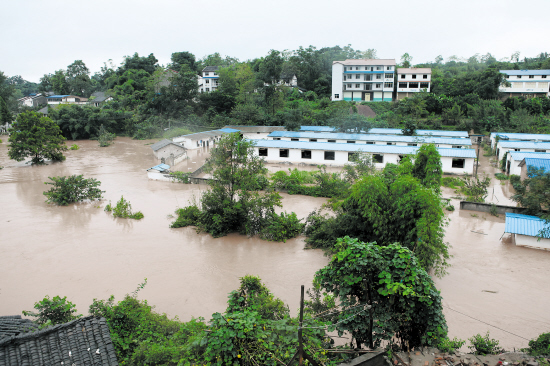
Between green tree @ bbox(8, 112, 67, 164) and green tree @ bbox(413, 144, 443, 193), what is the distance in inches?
1058

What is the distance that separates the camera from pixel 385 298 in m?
6.08

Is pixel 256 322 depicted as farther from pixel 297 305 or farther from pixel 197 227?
pixel 197 227

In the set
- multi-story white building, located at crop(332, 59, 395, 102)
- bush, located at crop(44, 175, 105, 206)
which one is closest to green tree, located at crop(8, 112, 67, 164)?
bush, located at crop(44, 175, 105, 206)

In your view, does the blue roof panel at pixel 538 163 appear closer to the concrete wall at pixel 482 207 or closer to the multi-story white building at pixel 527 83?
the concrete wall at pixel 482 207

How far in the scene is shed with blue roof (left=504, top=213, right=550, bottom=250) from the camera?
41.4 ft

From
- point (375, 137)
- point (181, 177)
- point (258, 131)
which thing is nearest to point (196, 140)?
point (258, 131)

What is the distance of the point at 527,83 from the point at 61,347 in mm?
53140

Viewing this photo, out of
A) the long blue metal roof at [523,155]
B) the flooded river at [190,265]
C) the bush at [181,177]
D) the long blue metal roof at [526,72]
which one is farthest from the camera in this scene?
the long blue metal roof at [526,72]

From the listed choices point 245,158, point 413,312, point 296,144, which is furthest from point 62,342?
point 296,144

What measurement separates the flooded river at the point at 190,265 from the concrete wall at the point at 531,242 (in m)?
0.28

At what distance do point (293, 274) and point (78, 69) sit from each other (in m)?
74.8

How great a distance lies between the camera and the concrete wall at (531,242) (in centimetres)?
1266

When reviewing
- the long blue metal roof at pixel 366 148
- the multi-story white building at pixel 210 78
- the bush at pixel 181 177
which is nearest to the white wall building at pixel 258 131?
the long blue metal roof at pixel 366 148

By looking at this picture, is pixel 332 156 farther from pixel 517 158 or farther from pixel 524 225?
pixel 524 225
